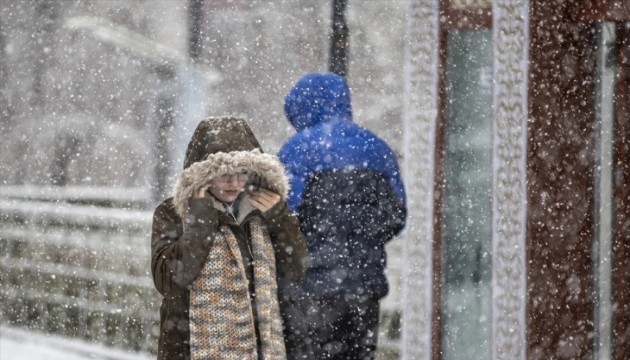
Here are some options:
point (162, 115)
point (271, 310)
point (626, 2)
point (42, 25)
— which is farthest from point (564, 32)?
point (42, 25)

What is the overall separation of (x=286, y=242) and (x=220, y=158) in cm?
36

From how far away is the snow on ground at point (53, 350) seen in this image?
6.23m

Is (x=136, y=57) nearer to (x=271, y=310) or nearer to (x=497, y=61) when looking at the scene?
(x=497, y=61)

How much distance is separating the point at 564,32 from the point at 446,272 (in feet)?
3.74

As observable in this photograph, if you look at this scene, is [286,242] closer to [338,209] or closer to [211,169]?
[211,169]

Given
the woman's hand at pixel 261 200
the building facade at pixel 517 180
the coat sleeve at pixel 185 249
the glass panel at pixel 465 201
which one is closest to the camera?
the coat sleeve at pixel 185 249

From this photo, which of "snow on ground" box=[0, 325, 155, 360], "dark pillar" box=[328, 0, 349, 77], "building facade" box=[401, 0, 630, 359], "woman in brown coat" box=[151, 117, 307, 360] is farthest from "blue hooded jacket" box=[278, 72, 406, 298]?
"snow on ground" box=[0, 325, 155, 360]

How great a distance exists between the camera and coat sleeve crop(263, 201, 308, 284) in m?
2.95

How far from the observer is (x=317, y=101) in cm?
357

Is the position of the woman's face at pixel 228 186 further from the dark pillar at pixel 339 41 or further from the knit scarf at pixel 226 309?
the dark pillar at pixel 339 41

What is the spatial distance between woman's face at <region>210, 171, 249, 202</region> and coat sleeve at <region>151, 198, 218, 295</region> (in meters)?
0.08

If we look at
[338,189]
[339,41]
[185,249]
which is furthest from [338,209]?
[339,41]

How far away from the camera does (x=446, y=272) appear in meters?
4.17

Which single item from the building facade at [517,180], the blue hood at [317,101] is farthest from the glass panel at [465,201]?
the blue hood at [317,101]
